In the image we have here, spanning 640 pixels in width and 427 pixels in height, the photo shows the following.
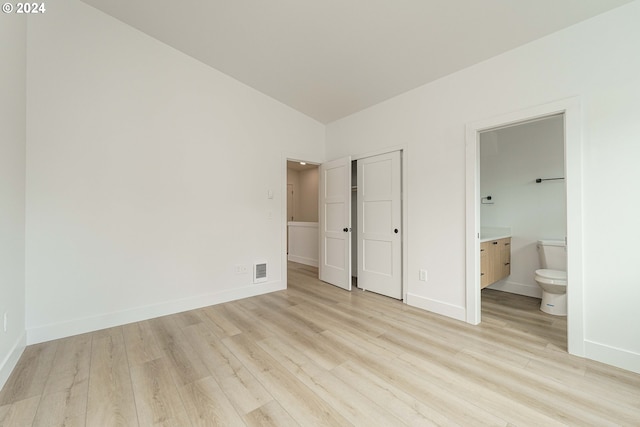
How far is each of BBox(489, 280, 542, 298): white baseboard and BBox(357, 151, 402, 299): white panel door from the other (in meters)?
1.73

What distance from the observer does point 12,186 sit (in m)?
1.98

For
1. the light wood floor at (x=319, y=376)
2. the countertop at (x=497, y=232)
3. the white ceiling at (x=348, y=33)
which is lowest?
the light wood floor at (x=319, y=376)

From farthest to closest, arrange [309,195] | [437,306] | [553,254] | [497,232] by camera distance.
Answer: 1. [309,195]
2. [497,232]
3. [553,254]
4. [437,306]

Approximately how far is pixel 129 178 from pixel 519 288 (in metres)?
5.15

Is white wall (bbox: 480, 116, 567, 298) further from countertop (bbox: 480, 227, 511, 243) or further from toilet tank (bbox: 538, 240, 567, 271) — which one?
toilet tank (bbox: 538, 240, 567, 271)

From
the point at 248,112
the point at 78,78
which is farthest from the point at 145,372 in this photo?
the point at 248,112

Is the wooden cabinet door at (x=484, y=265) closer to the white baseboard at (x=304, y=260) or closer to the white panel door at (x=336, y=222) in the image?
the white panel door at (x=336, y=222)

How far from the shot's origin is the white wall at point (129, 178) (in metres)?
2.38

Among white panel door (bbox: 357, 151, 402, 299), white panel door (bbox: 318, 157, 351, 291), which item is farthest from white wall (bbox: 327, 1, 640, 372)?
white panel door (bbox: 318, 157, 351, 291)

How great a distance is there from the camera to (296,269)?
535cm

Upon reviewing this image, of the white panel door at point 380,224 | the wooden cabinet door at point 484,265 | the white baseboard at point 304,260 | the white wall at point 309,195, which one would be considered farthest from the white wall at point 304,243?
the wooden cabinet door at point 484,265

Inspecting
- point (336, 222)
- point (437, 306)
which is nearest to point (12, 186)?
point (336, 222)

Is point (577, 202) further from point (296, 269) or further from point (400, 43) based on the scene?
point (296, 269)

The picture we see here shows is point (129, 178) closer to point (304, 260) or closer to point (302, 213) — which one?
point (304, 260)
